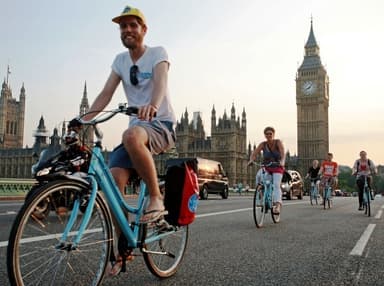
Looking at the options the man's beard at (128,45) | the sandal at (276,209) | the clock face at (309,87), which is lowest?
the sandal at (276,209)

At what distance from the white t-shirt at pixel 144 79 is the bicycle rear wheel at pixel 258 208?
405 centimetres

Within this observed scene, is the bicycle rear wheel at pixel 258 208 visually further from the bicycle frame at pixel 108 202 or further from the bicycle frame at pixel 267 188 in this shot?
the bicycle frame at pixel 108 202

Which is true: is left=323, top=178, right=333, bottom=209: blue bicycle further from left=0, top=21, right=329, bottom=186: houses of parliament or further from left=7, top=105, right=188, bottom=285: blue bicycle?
left=0, top=21, right=329, bottom=186: houses of parliament

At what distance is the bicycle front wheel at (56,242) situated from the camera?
2.07 m

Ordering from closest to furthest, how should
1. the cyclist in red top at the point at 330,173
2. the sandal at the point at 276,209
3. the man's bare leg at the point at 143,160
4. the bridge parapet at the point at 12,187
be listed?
1. the man's bare leg at the point at 143,160
2. the sandal at the point at 276,209
3. the cyclist in red top at the point at 330,173
4. the bridge parapet at the point at 12,187

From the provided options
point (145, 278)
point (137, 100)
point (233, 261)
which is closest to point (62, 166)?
point (137, 100)

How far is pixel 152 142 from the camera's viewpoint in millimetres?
2898

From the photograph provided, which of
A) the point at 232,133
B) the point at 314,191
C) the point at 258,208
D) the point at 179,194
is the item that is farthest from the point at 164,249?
the point at 232,133

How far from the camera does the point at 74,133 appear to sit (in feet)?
8.46

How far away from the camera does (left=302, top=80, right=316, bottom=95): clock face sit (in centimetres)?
10656

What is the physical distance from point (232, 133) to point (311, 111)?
2772 cm

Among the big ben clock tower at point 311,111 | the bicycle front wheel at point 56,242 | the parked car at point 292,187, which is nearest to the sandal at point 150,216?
the bicycle front wheel at point 56,242

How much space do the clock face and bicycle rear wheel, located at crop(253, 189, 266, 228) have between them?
103394mm

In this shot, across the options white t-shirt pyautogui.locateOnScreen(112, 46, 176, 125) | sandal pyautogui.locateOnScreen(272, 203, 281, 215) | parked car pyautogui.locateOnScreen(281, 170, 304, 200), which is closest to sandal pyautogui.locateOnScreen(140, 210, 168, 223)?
white t-shirt pyautogui.locateOnScreen(112, 46, 176, 125)
